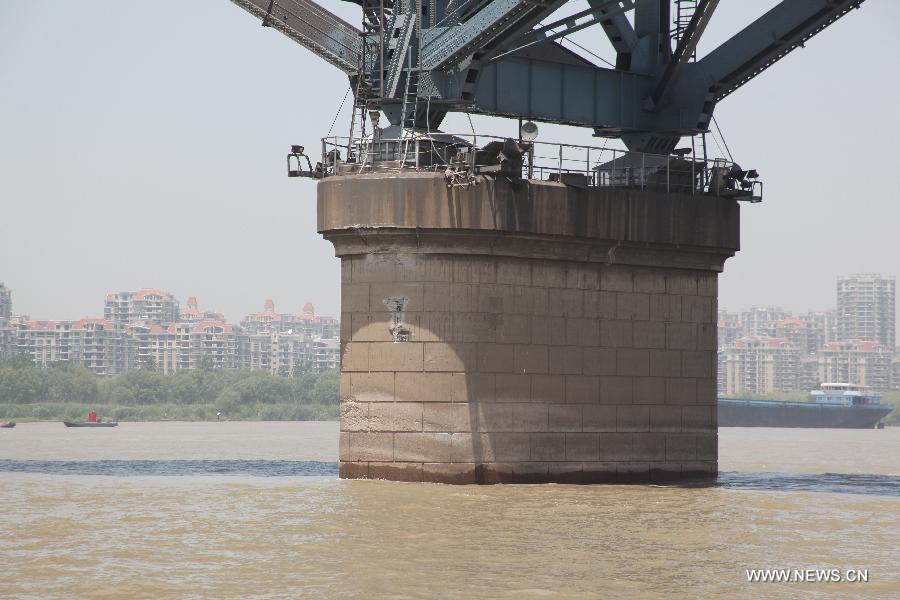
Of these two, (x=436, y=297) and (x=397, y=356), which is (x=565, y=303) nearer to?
(x=436, y=297)

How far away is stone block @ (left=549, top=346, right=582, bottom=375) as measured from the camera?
Answer: 1604 inches

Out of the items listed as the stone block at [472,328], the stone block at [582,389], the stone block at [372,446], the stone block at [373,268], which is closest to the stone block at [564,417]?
the stone block at [582,389]

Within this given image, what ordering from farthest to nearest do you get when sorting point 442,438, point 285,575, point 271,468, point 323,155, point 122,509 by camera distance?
point 271,468
point 323,155
point 442,438
point 122,509
point 285,575

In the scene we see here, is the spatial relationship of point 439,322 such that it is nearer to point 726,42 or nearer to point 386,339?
point 386,339

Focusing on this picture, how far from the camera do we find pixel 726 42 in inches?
1816

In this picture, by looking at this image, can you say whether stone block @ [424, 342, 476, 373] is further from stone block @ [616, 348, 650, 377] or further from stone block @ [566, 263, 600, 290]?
stone block @ [616, 348, 650, 377]

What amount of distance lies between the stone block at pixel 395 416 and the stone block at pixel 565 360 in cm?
397

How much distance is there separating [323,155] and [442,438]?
855cm

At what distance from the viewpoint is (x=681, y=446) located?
4353cm

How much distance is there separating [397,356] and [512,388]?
3048 millimetres

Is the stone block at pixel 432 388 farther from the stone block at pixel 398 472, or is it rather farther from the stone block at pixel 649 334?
the stone block at pixel 649 334

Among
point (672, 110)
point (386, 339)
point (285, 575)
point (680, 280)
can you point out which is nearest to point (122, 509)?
point (386, 339)

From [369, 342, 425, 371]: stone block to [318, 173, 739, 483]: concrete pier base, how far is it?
35 mm

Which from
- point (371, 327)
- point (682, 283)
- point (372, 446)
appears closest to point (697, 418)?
point (682, 283)
